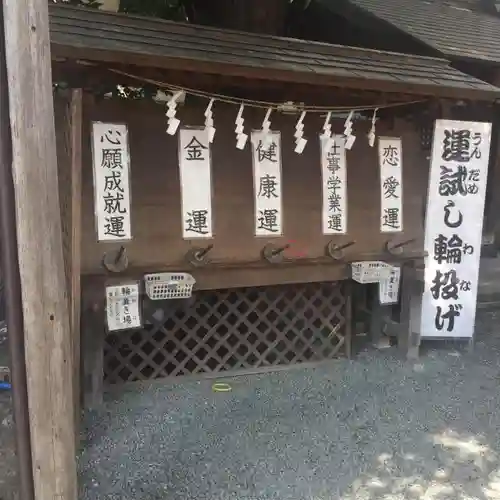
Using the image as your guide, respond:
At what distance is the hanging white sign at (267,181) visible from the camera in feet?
16.2

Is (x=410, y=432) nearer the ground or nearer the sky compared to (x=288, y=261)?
nearer the ground

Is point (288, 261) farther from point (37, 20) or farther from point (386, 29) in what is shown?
point (386, 29)

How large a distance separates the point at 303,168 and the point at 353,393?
84.5 inches

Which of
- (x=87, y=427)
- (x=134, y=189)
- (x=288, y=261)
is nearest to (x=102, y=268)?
(x=134, y=189)

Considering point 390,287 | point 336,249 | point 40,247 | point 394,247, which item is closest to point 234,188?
point 336,249

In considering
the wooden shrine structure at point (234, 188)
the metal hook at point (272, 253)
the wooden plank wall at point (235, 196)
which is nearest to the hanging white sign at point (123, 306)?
the wooden shrine structure at point (234, 188)

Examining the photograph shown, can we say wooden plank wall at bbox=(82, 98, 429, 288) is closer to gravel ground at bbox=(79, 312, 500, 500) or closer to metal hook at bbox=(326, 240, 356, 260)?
metal hook at bbox=(326, 240, 356, 260)

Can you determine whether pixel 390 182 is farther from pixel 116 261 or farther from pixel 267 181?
pixel 116 261

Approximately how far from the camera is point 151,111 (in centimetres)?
457

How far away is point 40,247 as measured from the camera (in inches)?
85.8

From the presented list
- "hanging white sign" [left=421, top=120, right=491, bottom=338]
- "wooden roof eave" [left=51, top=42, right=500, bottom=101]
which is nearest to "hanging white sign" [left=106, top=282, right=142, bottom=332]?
"wooden roof eave" [left=51, top=42, right=500, bottom=101]

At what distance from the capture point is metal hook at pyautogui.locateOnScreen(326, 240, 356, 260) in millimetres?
5254

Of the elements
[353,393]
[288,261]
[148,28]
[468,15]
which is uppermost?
[468,15]

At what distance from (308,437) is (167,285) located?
1665 millimetres
